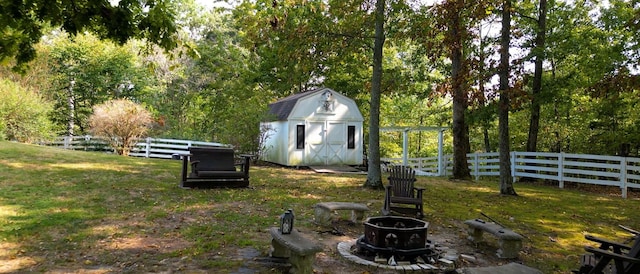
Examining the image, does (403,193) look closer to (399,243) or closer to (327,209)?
(327,209)

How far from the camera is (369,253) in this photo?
4.80 metres

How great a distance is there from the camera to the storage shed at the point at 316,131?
1702 centimetres

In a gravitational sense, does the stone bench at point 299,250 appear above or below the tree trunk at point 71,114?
below

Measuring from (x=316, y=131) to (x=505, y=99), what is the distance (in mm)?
8692

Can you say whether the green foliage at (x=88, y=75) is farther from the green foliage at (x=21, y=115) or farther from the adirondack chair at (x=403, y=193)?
the adirondack chair at (x=403, y=193)

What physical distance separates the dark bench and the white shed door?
24.8 feet

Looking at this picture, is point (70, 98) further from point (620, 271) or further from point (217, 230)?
point (620, 271)

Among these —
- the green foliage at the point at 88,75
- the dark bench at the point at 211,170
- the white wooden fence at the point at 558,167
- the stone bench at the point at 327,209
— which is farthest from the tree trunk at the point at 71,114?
the stone bench at the point at 327,209

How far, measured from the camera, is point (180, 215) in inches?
257

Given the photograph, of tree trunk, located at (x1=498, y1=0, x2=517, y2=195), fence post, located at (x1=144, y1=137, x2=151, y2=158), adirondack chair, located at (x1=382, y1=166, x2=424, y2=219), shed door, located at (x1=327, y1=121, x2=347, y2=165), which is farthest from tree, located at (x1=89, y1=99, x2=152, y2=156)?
tree trunk, located at (x1=498, y1=0, x2=517, y2=195)

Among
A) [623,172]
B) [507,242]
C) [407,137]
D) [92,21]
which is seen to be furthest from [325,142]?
[92,21]

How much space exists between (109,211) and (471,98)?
8379 mm

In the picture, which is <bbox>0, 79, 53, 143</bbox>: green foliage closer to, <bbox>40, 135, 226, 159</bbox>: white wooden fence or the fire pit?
<bbox>40, 135, 226, 159</bbox>: white wooden fence

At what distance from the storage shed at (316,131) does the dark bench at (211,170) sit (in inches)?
280
